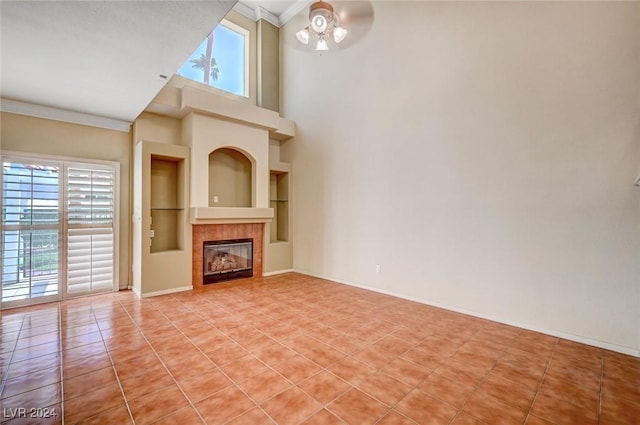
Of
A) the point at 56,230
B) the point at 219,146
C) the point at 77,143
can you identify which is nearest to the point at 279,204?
the point at 219,146

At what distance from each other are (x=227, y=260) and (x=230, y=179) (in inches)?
65.3

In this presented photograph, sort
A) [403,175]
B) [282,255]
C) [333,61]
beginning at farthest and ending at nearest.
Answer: [282,255]
[333,61]
[403,175]

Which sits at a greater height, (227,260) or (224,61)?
(224,61)

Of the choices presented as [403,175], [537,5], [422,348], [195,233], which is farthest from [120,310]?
[537,5]

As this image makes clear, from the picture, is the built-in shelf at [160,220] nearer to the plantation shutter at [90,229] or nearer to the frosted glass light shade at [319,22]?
the plantation shutter at [90,229]

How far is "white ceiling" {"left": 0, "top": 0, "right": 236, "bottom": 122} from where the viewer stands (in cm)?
227

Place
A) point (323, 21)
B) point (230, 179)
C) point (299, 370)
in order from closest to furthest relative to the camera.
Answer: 1. point (299, 370)
2. point (323, 21)
3. point (230, 179)

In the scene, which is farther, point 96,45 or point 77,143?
point 77,143

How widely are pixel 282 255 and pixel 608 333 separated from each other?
5084mm

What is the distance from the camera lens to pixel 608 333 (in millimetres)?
2930

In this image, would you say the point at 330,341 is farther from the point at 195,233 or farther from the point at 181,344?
the point at 195,233

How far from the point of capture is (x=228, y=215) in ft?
17.3

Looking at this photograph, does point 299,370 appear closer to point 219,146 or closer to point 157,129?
point 219,146

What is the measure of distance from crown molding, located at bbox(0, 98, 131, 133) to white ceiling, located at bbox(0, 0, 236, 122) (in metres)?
0.16
